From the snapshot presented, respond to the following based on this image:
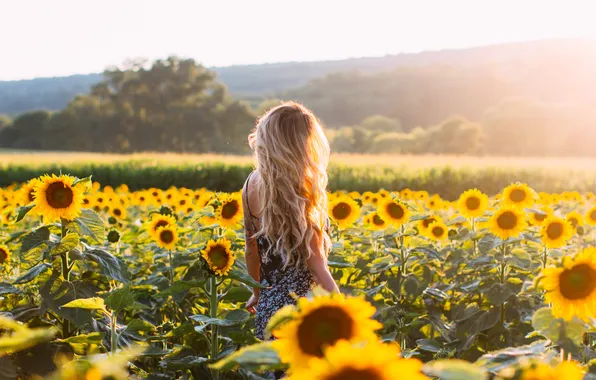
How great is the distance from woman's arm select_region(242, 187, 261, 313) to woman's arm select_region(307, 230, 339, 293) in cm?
39

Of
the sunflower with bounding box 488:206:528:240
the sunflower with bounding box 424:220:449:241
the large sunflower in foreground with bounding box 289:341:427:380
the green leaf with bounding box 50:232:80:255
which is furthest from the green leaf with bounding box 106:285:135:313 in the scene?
the sunflower with bounding box 424:220:449:241

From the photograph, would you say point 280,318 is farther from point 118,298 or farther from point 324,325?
point 118,298

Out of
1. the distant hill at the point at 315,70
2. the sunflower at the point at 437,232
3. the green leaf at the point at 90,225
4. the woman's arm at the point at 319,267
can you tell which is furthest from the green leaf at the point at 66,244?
the distant hill at the point at 315,70

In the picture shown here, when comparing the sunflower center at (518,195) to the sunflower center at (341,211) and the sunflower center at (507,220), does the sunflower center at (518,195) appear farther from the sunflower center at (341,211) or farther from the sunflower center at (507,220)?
the sunflower center at (341,211)

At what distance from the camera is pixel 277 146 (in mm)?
3080

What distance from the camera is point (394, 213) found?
13.7 feet

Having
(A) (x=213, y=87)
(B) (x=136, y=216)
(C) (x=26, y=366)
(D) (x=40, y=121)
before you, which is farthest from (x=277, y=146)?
(D) (x=40, y=121)

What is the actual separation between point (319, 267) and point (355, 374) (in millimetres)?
2044

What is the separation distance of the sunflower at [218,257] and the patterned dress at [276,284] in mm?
425

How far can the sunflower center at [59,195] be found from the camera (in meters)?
2.79

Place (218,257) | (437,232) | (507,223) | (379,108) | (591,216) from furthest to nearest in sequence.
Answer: (379,108), (591,216), (437,232), (507,223), (218,257)

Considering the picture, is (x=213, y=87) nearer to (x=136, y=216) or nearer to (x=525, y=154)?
(x=525, y=154)

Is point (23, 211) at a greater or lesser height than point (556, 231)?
greater

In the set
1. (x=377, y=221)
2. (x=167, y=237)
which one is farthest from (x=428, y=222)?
(x=167, y=237)
